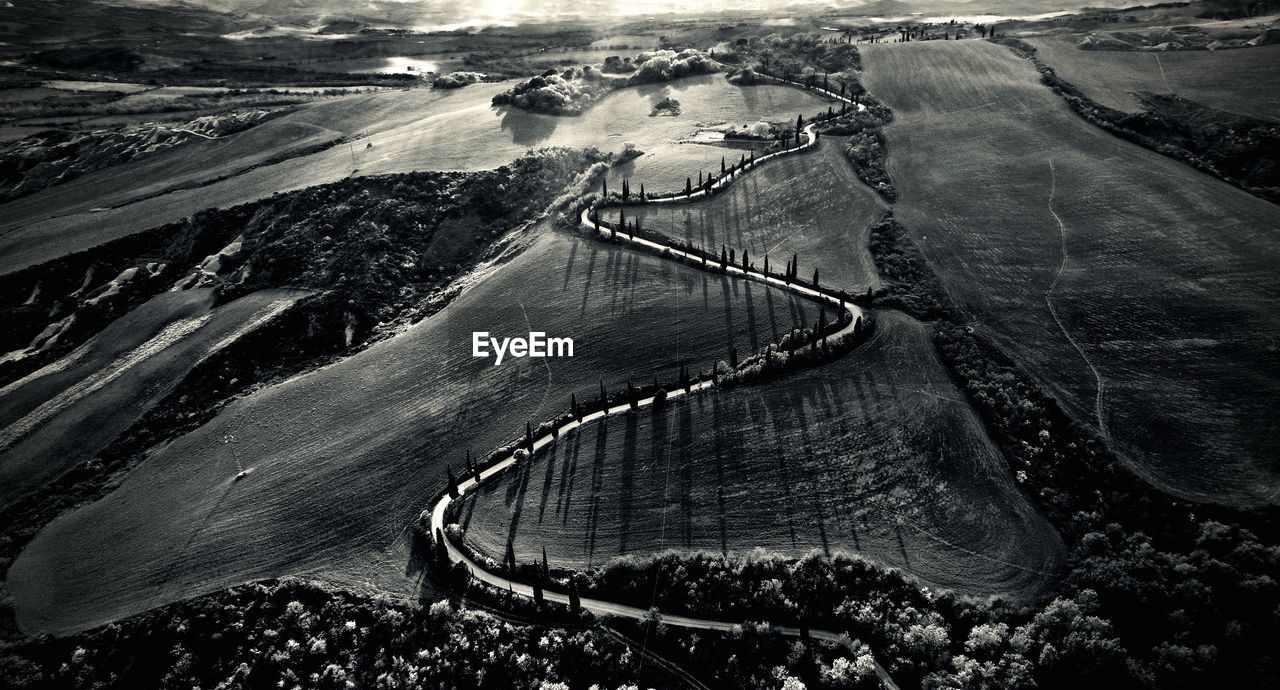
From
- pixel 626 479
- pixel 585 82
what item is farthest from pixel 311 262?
pixel 585 82

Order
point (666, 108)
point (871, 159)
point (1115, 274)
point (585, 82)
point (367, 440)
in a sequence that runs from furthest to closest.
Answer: point (585, 82) < point (666, 108) < point (871, 159) < point (1115, 274) < point (367, 440)

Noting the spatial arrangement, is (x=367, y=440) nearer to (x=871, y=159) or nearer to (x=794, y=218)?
(x=794, y=218)

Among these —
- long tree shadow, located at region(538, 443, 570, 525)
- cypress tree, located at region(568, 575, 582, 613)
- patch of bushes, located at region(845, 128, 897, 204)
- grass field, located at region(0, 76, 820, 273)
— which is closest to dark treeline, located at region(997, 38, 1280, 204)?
patch of bushes, located at region(845, 128, 897, 204)

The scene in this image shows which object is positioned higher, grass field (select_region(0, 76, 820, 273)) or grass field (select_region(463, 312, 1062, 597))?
grass field (select_region(0, 76, 820, 273))

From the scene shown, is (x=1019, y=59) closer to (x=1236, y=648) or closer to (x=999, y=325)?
(x=999, y=325)

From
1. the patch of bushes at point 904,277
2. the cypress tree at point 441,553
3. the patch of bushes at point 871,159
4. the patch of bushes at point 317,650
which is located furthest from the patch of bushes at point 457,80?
the patch of bushes at point 317,650

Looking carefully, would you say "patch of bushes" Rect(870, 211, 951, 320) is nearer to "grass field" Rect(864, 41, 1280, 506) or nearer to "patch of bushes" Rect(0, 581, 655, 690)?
"grass field" Rect(864, 41, 1280, 506)
